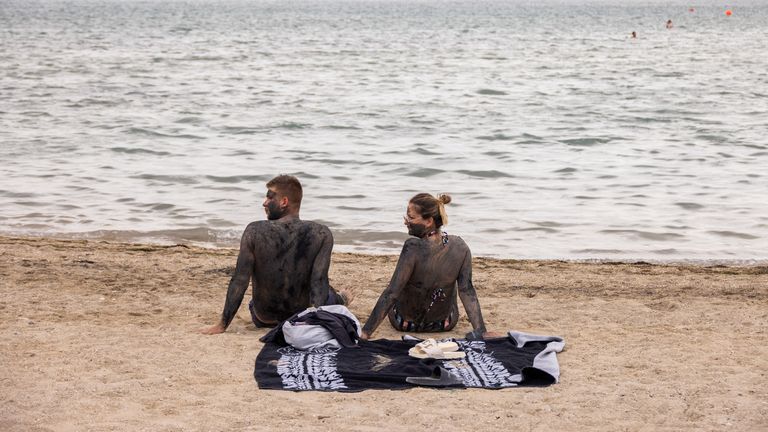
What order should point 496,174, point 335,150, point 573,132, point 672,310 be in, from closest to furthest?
point 672,310 → point 496,174 → point 335,150 → point 573,132

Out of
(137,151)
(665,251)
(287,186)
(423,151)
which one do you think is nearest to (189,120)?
(137,151)

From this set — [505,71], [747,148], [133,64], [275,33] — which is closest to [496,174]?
[747,148]

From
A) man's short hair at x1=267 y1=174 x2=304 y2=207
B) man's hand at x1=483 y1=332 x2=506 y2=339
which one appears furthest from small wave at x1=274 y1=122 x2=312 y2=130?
man's hand at x1=483 y1=332 x2=506 y2=339

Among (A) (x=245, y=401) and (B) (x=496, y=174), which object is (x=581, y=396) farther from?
(B) (x=496, y=174)

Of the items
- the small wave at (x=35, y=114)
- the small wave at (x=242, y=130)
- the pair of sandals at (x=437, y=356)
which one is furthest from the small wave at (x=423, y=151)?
the pair of sandals at (x=437, y=356)

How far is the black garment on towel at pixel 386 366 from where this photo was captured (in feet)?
19.5

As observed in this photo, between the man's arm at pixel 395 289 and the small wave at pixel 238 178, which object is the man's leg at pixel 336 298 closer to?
the man's arm at pixel 395 289

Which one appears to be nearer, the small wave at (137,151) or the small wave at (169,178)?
Result: the small wave at (169,178)

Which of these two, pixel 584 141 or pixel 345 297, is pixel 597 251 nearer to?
pixel 345 297

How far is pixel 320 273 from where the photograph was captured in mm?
7070

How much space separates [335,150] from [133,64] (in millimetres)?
21591

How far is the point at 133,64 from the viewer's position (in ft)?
123

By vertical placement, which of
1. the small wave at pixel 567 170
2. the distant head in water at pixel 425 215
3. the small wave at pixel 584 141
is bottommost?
the small wave at pixel 584 141

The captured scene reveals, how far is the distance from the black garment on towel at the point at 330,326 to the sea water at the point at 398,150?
4.28 m
